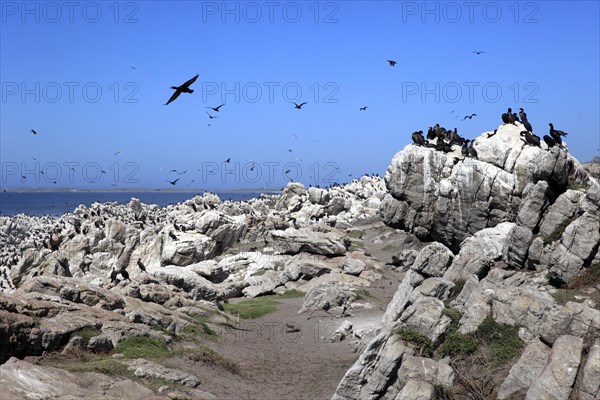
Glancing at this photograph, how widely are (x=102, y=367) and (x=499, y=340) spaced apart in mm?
15306

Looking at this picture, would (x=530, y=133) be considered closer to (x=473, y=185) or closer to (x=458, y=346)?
(x=473, y=185)

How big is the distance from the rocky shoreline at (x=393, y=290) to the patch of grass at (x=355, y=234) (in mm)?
5021

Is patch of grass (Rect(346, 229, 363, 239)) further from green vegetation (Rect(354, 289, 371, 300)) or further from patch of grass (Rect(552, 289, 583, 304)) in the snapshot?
patch of grass (Rect(552, 289, 583, 304))

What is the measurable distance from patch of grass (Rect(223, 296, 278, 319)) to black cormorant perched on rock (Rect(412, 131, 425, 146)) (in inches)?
752

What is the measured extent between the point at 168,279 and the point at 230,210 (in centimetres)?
4910

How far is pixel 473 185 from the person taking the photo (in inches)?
1897

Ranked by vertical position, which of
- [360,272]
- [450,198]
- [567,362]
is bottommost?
[360,272]

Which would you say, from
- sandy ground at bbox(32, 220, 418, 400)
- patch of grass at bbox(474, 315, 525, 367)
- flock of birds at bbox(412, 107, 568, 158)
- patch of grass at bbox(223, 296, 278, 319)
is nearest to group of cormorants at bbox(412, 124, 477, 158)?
flock of birds at bbox(412, 107, 568, 158)

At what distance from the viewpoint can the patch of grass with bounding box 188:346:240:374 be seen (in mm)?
29188

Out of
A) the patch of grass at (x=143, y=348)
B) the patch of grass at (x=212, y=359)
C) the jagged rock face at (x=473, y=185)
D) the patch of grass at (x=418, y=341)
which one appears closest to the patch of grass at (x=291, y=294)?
the jagged rock face at (x=473, y=185)

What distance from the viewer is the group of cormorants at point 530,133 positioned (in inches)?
1577

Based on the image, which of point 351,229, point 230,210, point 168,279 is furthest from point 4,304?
point 230,210

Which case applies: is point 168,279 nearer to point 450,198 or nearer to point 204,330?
point 204,330

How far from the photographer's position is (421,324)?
24609 mm
